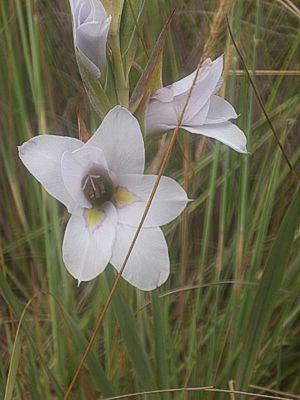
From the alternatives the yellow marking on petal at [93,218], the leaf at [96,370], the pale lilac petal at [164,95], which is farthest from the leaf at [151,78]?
the leaf at [96,370]

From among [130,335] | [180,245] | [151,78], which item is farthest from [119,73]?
[180,245]

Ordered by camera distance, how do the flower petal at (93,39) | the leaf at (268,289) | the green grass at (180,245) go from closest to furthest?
the flower petal at (93,39) → the leaf at (268,289) → the green grass at (180,245)

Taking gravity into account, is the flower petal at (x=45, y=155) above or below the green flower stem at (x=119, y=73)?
below

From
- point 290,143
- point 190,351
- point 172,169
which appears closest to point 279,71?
point 290,143

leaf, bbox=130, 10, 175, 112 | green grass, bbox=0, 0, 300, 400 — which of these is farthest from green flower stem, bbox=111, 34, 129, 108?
green grass, bbox=0, 0, 300, 400

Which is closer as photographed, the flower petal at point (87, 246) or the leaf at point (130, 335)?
the flower petal at point (87, 246)

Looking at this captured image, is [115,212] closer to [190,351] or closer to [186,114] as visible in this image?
[186,114]

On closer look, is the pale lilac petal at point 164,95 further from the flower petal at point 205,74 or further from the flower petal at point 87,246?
the flower petal at point 87,246
